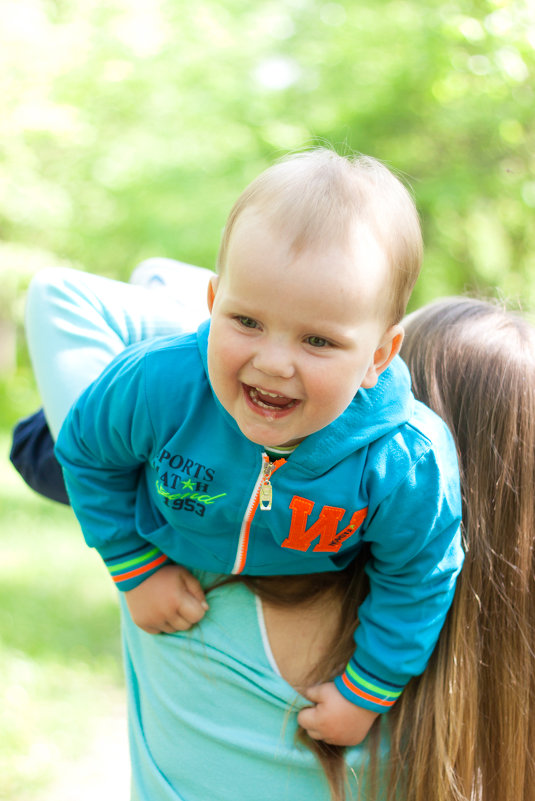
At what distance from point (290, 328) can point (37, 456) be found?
1.17 m

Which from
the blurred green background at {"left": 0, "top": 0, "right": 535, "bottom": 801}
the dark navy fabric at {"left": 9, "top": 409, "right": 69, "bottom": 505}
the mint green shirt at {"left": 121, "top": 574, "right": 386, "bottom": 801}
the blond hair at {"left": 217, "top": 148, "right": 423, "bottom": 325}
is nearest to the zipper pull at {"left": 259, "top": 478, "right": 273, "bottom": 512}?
the mint green shirt at {"left": 121, "top": 574, "right": 386, "bottom": 801}

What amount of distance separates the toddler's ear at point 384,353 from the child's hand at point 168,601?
1.83 feet

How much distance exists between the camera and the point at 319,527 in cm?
140

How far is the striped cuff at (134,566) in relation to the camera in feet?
5.29

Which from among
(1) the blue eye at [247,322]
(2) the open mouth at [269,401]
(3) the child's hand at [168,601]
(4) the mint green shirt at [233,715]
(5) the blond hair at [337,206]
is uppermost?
(5) the blond hair at [337,206]

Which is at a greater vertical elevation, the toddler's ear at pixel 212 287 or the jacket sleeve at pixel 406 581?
the toddler's ear at pixel 212 287

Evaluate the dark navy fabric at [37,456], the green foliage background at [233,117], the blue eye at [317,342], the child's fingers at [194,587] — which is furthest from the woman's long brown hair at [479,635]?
the green foliage background at [233,117]

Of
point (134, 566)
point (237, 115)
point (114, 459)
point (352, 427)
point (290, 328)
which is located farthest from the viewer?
point (237, 115)

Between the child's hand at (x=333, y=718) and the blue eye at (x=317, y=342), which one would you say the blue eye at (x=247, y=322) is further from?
the child's hand at (x=333, y=718)

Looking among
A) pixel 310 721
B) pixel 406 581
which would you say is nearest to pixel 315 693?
pixel 310 721

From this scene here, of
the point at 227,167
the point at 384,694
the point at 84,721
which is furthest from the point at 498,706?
the point at 227,167

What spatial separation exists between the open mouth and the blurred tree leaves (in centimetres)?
571

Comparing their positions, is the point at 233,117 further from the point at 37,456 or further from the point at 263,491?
the point at 263,491

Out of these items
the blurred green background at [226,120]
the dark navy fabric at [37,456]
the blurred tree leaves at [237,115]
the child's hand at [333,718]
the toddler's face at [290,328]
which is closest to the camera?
the toddler's face at [290,328]
